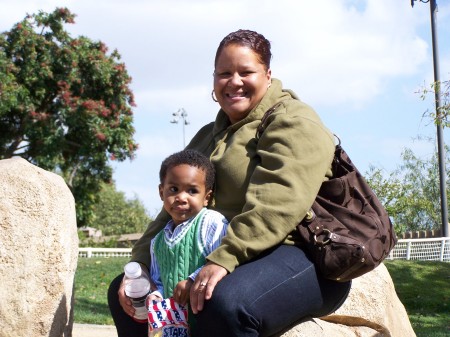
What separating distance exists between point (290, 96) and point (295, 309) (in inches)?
41.1

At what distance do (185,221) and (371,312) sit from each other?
1846 millimetres

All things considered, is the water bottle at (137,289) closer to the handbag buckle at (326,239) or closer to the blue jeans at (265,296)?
the blue jeans at (265,296)

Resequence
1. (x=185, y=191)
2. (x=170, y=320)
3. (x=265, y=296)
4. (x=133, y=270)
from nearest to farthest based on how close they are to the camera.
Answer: (x=265, y=296)
(x=170, y=320)
(x=185, y=191)
(x=133, y=270)

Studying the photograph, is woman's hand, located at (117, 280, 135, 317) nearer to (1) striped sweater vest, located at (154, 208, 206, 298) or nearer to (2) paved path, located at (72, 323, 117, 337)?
(1) striped sweater vest, located at (154, 208, 206, 298)

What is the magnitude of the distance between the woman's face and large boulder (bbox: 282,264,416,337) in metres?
1.45

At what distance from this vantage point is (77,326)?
7.95 meters

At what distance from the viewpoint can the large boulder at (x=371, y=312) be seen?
4645mm

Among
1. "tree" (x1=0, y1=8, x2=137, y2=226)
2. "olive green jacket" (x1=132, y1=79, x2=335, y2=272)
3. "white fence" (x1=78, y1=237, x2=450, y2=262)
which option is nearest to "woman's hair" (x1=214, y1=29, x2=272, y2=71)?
"olive green jacket" (x1=132, y1=79, x2=335, y2=272)

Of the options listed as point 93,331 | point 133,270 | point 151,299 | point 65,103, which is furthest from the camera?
point 65,103

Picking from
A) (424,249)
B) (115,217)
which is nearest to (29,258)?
(424,249)

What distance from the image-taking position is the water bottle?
138 inches

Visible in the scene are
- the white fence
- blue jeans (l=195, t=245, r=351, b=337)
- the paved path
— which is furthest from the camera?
the white fence

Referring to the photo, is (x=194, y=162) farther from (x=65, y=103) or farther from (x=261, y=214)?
(x=65, y=103)

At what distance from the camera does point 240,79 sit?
3.55 meters
